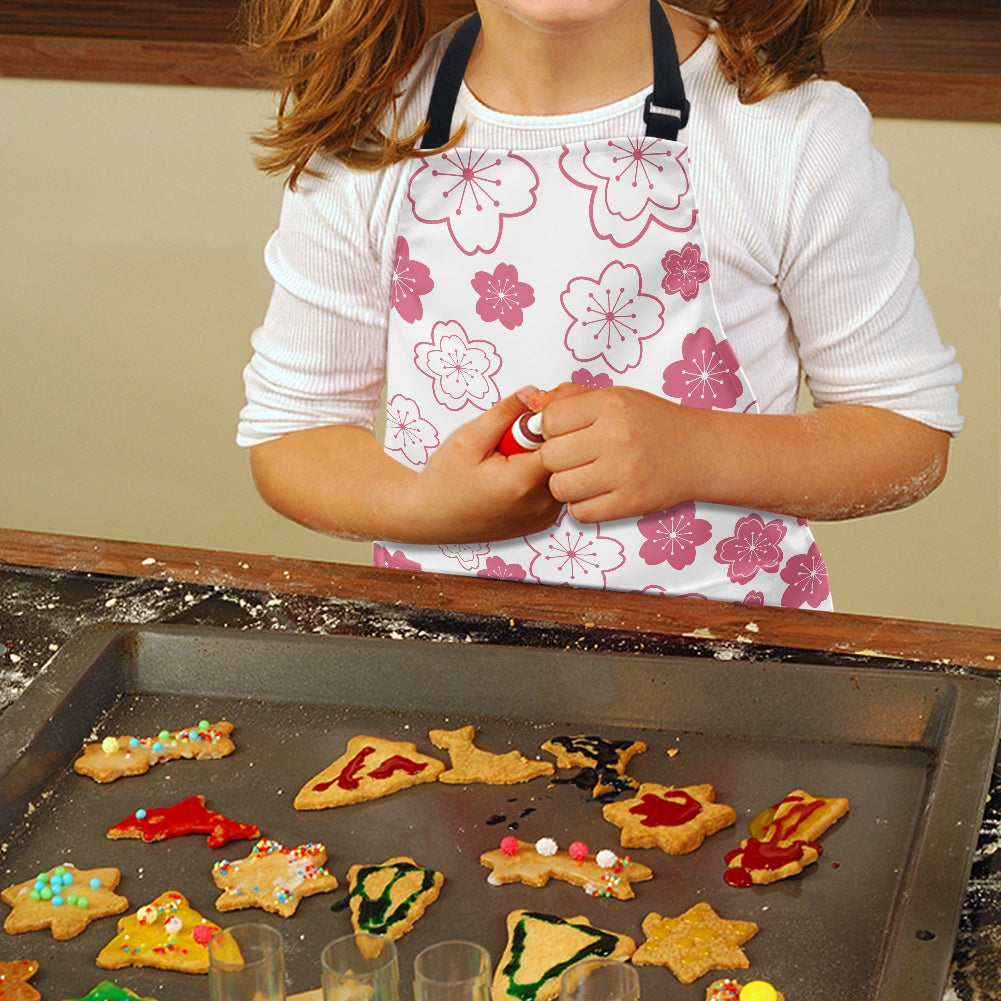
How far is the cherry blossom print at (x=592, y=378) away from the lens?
1.15m

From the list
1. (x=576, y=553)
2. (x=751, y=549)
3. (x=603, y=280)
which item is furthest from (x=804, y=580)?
(x=603, y=280)

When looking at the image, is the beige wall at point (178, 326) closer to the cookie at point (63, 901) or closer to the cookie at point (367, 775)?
the cookie at point (367, 775)

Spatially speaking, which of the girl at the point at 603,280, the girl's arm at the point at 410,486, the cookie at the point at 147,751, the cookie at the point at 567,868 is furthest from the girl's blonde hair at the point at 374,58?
the cookie at the point at 567,868

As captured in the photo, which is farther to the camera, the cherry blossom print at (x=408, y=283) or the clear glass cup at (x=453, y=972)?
the cherry blossom print at (x=408, y=283)

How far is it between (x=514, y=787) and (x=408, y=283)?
0.46 meters

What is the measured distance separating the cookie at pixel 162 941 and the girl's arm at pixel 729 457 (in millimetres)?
377

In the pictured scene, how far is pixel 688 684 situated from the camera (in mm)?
907

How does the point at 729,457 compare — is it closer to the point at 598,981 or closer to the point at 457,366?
the point at 457,366

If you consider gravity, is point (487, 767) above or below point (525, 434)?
below

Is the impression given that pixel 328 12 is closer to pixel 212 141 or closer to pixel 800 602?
pixel 800 602

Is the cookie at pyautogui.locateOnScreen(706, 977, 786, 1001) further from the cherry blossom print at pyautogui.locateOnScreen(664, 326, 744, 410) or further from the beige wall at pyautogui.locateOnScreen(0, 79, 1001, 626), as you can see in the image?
the beige wall at pyautogui.locateOnScreen(0, 79, 1001, 626)

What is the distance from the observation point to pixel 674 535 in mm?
1158

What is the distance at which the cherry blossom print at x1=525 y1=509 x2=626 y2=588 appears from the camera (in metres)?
1.17

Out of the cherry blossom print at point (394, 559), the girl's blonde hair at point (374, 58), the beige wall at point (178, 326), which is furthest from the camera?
the beige wall at point (178, 326)
